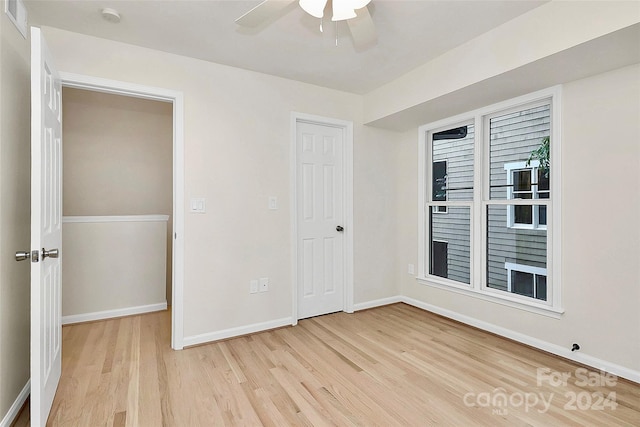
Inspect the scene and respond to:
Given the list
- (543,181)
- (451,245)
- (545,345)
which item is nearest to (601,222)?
(543,181)

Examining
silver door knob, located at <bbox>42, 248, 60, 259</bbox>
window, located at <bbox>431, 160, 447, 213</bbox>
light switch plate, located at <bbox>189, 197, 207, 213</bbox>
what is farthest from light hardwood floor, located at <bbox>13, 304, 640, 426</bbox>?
window, located at <bbox>431, 160, 447, 213</bbox>

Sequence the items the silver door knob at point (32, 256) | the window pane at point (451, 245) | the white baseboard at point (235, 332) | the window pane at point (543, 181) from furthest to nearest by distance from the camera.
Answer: the window pane at point (451, 245), the white baseboard at point (235, 332), the window pane at point (543, 181), the silver door knob at point (32, 256)

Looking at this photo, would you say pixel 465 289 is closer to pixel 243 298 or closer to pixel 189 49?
pixel 243 298

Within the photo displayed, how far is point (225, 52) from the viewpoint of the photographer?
2.64 meters

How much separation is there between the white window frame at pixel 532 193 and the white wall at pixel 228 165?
1799 millimetres

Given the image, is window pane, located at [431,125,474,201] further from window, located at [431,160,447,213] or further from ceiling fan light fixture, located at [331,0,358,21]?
ceiling fan light fixture, located at [331,0,358,21]

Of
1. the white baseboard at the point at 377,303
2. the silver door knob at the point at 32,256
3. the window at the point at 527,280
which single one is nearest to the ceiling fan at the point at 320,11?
the silver door knob at the point at 32,256

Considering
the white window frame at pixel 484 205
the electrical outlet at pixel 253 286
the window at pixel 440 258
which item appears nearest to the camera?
the white window frame at pixel 484 205

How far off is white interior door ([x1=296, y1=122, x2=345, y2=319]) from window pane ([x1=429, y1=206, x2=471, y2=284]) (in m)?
1.05

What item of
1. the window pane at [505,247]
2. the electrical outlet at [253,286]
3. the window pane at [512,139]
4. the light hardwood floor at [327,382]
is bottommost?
the light hardwood floor at [327,382]

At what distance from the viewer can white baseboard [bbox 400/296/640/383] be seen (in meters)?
2.17

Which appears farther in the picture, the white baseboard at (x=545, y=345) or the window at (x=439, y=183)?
the window at (x=439, y=183)

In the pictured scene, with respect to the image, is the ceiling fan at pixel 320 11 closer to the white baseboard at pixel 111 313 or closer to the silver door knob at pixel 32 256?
the silver door knob at pixel 32 256

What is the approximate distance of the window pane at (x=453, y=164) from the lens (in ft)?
10.8
